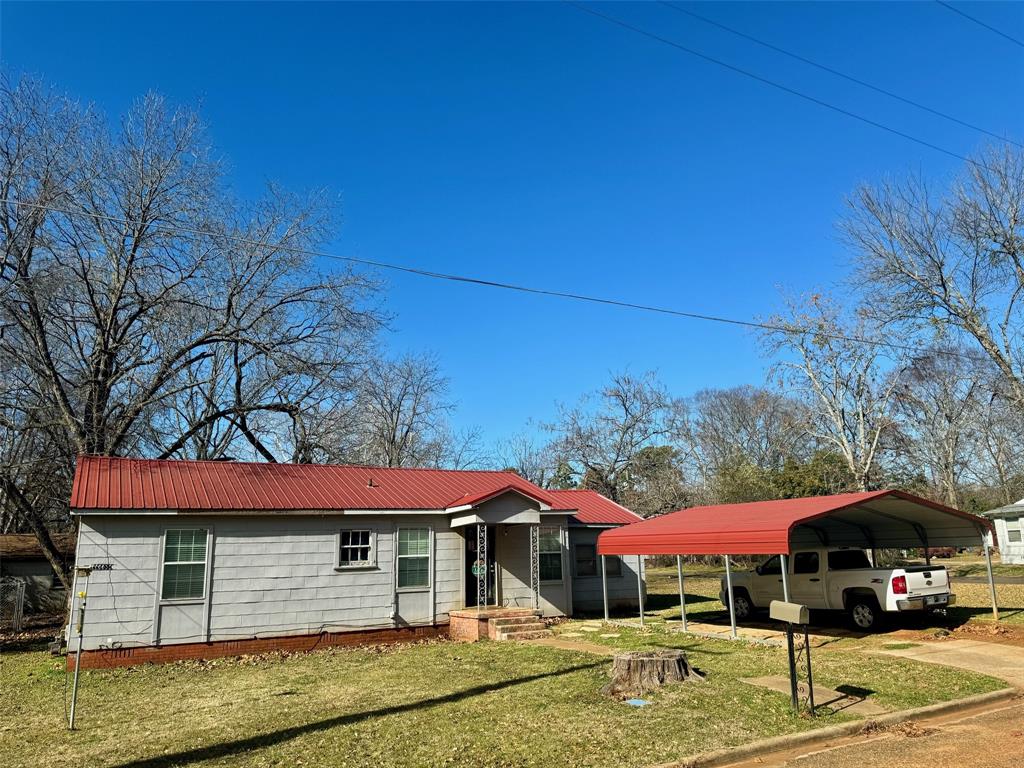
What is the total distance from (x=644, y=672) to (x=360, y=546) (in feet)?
29.6

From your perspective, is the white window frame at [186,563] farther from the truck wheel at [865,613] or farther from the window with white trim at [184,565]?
the truck wheel at [865,613]

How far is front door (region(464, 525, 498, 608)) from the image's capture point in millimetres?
17844

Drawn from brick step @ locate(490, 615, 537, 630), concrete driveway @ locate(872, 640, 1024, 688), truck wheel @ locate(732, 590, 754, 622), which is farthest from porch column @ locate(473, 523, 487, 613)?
concrete driveway @ locate(872, 640, 1024, 688)

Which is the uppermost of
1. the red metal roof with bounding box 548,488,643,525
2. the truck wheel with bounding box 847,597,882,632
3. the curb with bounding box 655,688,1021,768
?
the red metal roof with bounding box 548,488,643,525

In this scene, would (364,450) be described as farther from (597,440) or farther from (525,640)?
(525,640)

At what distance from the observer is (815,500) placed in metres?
15.4

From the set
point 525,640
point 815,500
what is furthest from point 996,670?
point 525,640

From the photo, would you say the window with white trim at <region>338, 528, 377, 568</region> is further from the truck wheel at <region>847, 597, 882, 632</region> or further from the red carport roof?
the truck wheel at <region>847, 597, 882, 632</region>

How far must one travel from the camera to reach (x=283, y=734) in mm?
8094

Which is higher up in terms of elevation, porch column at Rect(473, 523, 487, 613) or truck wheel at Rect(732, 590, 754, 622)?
porch column at Rect(473, 523, 487, 613)

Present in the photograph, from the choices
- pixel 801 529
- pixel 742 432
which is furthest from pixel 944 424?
pixel 801 529

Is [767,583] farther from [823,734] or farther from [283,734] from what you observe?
[283,734]

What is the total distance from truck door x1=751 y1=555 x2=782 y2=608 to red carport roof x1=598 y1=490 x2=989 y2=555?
1541 mm

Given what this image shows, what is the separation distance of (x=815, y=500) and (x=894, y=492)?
5.82 ft
